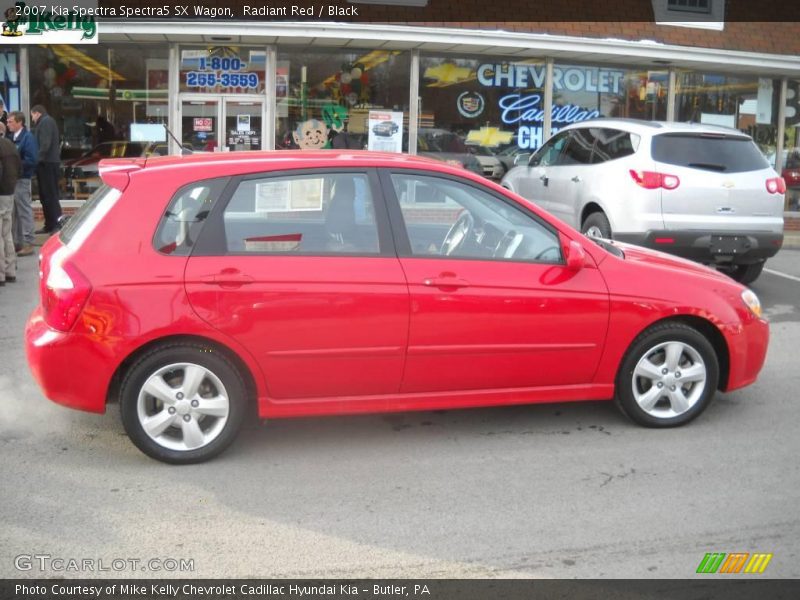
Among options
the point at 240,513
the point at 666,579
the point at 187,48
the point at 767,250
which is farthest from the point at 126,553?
the point at 187,48

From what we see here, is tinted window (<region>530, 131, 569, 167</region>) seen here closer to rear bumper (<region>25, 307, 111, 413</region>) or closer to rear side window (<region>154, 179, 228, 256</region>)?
rear side window (<region>154, 179, 228, 256</region>)

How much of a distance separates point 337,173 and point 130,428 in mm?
1774

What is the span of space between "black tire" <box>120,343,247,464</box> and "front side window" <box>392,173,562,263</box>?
53.6 inches

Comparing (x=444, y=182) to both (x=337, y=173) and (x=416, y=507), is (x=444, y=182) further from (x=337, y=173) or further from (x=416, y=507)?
(x=416, y=507)

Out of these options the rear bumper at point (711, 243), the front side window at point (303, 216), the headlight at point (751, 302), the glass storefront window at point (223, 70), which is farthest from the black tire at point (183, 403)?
the glass storefront window at point (223, 70)

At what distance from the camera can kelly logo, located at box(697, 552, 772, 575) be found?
4.09 metres

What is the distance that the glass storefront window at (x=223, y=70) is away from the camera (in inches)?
603

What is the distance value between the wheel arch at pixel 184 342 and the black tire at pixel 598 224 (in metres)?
5.98

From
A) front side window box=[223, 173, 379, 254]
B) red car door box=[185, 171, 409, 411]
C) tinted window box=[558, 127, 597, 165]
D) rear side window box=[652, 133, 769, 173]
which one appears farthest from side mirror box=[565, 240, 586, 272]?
tinted window box=[558, 127, 597, 165]

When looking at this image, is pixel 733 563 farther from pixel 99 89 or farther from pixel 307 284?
pixel 99 89

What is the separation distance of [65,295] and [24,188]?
760 cm

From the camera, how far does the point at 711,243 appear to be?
9.70 m

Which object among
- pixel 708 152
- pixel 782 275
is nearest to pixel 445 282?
pixel 708 152

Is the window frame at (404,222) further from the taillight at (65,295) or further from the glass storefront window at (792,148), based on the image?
the glass storefront window at (792,148)
